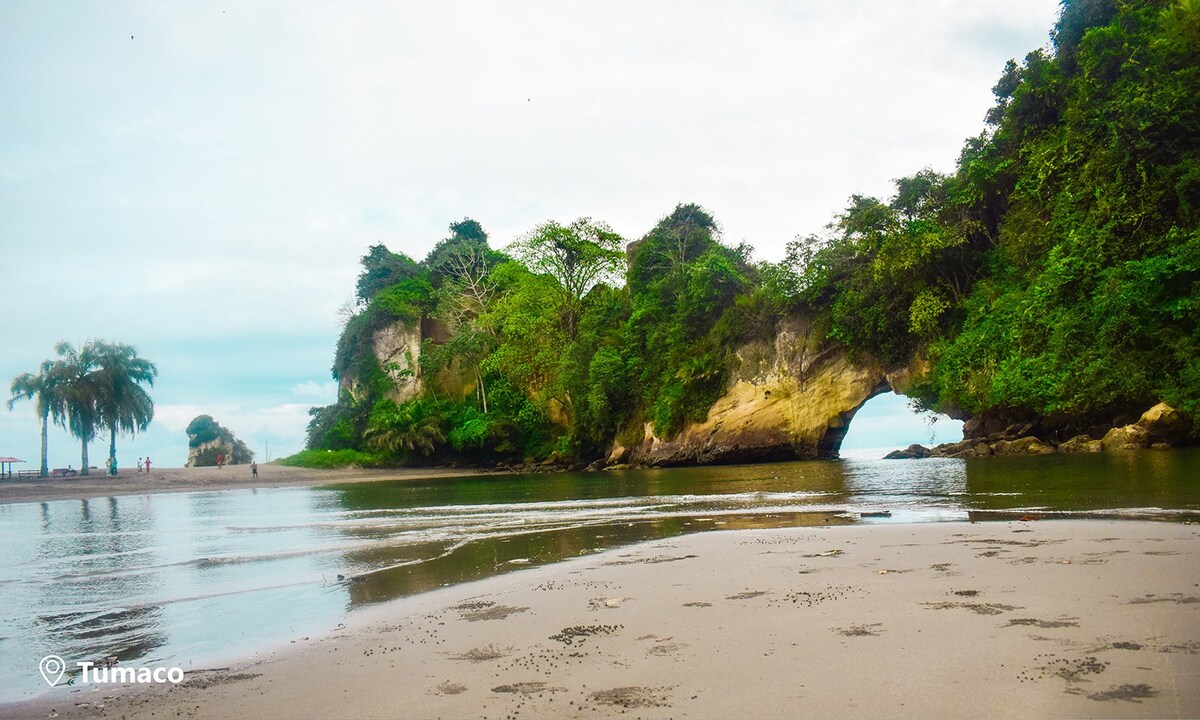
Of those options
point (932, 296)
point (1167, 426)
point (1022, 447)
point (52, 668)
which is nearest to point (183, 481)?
point (932, 296)

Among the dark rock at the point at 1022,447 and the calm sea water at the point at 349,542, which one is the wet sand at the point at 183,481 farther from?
the dark rock at the point at 1022,447

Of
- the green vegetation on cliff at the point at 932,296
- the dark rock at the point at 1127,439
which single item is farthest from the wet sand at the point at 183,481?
the dark rock at the point at 1127,439

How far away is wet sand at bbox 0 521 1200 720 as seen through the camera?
3010mm

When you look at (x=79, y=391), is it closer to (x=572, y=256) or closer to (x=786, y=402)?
(x=572, y=256)

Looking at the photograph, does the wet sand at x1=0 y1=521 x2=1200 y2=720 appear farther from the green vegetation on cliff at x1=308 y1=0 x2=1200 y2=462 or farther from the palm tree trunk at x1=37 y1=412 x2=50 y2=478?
the palm tree trunk at x1=37 y1=412 x2=50 y2=478

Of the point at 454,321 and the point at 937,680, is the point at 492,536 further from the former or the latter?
the point at 454,321

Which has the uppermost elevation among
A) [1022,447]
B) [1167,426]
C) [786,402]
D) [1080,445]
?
[786,402]

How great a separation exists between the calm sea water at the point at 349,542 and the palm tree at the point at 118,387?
97.0ft

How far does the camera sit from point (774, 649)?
3750mm

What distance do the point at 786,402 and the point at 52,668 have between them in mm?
32501

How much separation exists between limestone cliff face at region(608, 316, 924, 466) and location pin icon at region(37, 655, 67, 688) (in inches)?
1224

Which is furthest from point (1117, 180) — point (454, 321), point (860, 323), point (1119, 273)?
point (454, 321)

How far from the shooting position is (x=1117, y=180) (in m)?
21.4

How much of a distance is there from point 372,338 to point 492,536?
49.4 meters
